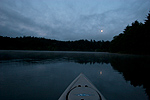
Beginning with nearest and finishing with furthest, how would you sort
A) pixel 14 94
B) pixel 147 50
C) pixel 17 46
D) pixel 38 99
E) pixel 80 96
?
pixel 80 96, pixel 38 99, pixel 14 94, pixel 147 50, pixel 17 46

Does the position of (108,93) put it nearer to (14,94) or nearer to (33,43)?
(14,94)

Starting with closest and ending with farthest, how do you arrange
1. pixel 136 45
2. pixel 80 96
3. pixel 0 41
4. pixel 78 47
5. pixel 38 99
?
pixel 80 96 < pixel 38 99 < pixel 136 45 < pixel 0 41 < pixel 78 47

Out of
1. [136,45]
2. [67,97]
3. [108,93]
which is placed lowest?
[108,93]

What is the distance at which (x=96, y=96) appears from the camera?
2865mm

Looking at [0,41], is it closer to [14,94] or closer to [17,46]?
[17,46]

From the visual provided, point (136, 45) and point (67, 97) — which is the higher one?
point (136, 45)

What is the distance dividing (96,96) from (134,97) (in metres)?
2.32

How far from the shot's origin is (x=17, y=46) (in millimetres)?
107188

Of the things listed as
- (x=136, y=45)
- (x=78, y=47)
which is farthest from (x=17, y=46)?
(x=136, y=45)

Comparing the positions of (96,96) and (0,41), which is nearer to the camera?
(96,96)

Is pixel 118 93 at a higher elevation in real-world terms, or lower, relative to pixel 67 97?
lower

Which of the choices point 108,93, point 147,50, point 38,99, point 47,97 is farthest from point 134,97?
point 147,50

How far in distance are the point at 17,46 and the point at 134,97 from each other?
13005 centimetres

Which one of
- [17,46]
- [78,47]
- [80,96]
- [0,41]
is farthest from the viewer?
[78,47]
